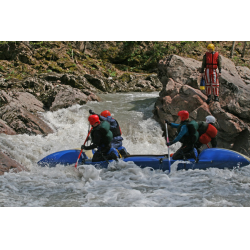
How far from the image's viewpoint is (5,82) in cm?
1368

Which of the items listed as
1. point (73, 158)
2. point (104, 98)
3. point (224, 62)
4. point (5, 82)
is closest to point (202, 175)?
point (73, 158)

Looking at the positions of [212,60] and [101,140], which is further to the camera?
[212,60]

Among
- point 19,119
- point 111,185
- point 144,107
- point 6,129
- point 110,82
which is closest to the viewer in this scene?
point 111,185

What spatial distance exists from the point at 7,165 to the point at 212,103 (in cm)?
609

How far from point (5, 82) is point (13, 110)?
15.9 feet

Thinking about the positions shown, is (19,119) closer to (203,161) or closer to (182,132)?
(182,132)

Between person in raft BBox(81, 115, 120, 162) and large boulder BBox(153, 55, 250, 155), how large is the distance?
3.60m

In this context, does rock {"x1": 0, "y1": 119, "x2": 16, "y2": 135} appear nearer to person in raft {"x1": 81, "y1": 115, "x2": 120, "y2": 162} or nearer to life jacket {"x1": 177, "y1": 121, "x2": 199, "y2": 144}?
person in raft {"x1": 81, "y1": 115, "x2": 120, "y2": 162}

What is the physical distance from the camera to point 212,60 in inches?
341

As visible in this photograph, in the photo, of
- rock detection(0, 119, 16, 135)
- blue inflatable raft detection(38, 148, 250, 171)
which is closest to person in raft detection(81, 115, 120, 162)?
blue inflatable raft detection(38, 148, 250, 171)

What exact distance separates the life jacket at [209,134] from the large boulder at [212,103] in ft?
6.31

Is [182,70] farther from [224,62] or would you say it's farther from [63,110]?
[63,110]

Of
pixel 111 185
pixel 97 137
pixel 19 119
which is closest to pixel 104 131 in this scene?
pixel 97 137

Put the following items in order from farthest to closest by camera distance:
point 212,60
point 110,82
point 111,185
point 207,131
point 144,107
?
point 110,82, point 144,107, point 212,60, point 207,131, point 111,185
